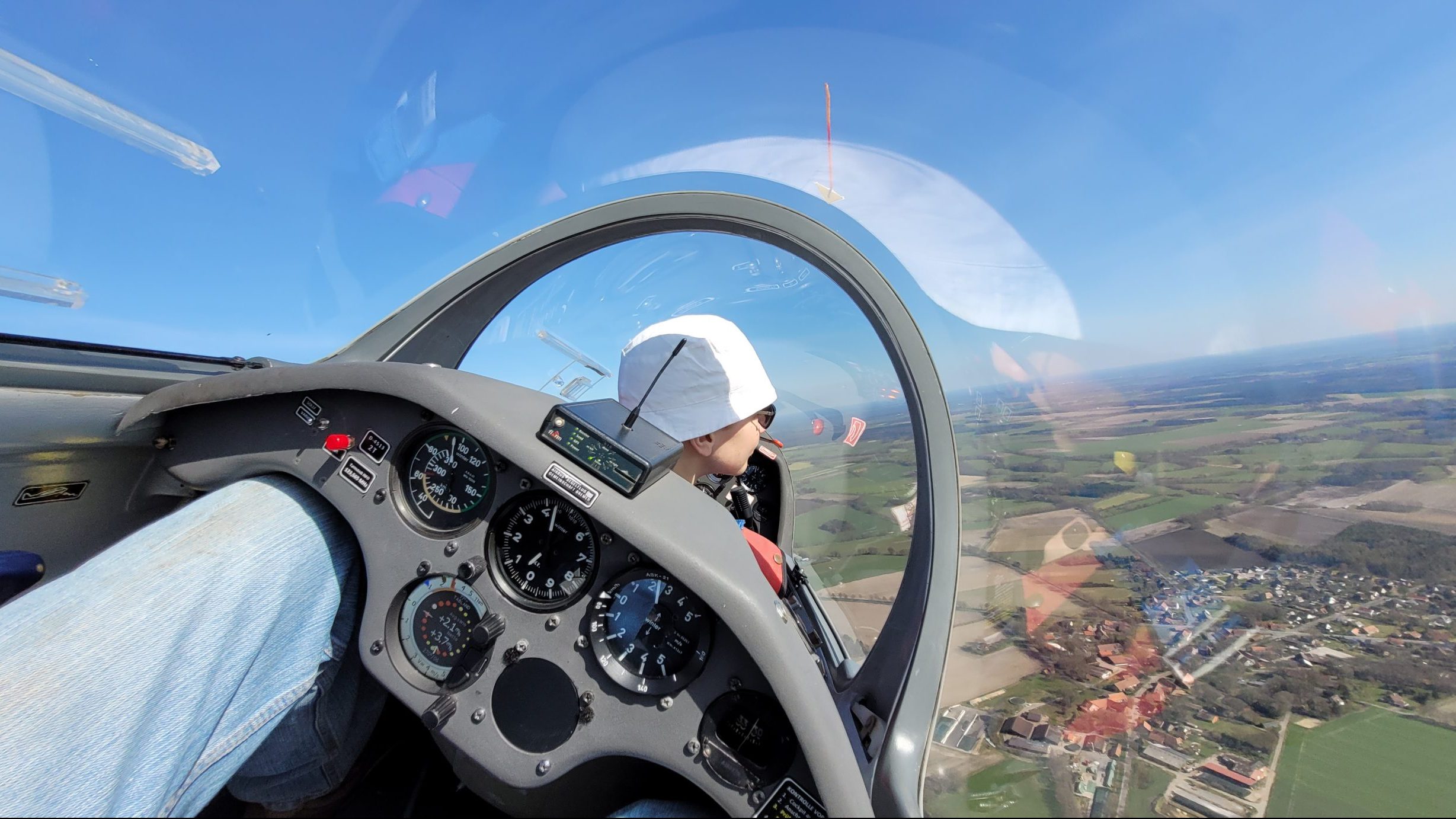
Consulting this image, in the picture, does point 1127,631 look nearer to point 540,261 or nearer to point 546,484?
point 546,484

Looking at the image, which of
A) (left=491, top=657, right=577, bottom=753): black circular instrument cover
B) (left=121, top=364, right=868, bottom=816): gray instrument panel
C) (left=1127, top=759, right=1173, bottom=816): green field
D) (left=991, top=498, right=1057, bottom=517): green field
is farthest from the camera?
(left=991, top=498, right=1057, bottom=517): green field

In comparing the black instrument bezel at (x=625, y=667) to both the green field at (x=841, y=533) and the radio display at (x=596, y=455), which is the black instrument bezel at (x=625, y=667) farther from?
the green field at (x=841, y=533)

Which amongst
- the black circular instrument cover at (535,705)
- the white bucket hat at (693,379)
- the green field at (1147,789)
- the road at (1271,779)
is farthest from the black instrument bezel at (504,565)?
the road at (1271,779)

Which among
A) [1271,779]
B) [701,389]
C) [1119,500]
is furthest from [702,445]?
[1271,779]

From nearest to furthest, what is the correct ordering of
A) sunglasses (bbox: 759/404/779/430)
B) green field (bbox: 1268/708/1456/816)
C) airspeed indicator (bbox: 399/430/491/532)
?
green field (bbox: 1268/708/1456/816) → airspeed indicator (bbox: 399/430/491/532) → sunglasses (bbox: 759/404/779/430)

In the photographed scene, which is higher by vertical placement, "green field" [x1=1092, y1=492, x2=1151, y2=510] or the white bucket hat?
the white bucket hat

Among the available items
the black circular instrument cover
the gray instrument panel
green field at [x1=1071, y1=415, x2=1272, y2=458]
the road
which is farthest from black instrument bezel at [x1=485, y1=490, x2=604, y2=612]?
green field at [x1=1071, y1=415, x2=1272, y2=458]

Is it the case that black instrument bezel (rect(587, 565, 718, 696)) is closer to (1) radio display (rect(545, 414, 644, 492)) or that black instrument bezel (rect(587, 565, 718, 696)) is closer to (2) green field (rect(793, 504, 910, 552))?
(1) radio display (rect(545, 414, 644, 492))

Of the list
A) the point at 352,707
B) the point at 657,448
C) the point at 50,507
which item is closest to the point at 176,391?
the point at 50,507
